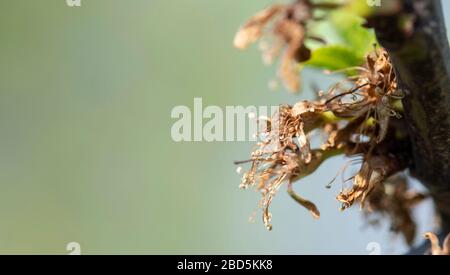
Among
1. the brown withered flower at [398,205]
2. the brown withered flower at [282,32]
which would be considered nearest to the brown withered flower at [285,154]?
the brown withered flower at [282,32]

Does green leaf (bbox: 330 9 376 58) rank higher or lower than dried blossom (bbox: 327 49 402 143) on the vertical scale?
higher

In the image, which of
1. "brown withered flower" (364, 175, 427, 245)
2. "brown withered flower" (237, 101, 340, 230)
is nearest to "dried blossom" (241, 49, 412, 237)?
"brown withered flower" (237, 101, 340, 230)

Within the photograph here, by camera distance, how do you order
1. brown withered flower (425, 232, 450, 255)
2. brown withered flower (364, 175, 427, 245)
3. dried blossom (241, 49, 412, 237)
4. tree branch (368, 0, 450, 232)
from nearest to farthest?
tree branch (368, 0, 450, 232) → brown withered flower (425, 232, 450, 255) → dried blossom (241, 49, 412, 237) → brown withered flower (364, 175, 427, 245)

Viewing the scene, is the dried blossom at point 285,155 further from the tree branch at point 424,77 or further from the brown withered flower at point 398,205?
the brown withered flower at point 398,205

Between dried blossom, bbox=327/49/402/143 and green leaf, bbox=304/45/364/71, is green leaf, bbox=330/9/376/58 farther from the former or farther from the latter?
dried blossom, bbox=327/49/402/143

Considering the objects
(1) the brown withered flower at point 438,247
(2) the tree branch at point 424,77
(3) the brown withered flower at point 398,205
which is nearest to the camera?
(2) the tree branch at point 424,77

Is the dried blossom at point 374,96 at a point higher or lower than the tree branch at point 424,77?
higher
